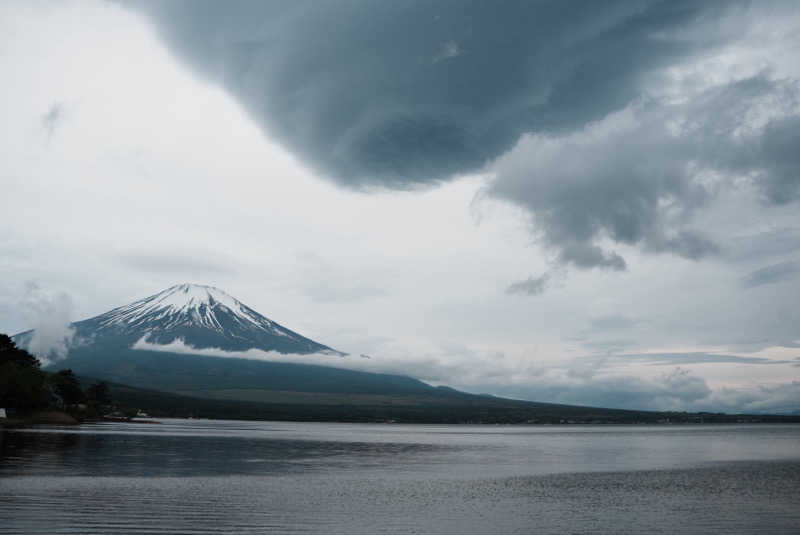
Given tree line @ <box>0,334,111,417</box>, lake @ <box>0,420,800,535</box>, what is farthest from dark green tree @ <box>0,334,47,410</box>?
lake @ <box>0,420,800,535</box>

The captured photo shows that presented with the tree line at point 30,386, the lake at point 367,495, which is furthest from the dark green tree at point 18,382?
the lake at point 367,495

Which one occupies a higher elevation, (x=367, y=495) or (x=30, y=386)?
(x=30, y=386)

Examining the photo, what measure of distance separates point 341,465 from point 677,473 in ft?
87.0

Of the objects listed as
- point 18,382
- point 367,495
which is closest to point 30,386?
point 18,382

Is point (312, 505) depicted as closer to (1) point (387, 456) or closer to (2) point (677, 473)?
(2) point (677, 473)

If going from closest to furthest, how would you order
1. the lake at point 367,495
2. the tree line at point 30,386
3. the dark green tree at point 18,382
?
the lake at point 367,495 < the dark green tree at point 18,382 < the tree line at point 30,386

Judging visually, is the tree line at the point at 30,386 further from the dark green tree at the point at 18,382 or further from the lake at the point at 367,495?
the lake at the point at 367,495

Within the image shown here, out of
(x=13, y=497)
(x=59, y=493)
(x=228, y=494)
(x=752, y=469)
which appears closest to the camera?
(x=13, y=497)

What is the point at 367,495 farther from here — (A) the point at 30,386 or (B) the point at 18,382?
(A) the point at 30,386

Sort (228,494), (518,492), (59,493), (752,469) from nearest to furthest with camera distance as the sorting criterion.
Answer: (59,493), (228,494), (518,492), (752,469)

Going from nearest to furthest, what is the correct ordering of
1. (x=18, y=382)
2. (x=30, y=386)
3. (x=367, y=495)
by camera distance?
(x=367, y=495), (x=18, y=382), (x=30, y=386)

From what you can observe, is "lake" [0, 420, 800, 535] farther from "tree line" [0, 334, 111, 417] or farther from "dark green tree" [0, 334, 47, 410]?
"tree line" [0, 334, 111, 417]

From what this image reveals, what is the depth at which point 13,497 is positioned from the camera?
30.8 metres

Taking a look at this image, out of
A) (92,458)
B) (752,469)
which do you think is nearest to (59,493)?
(92,458)
